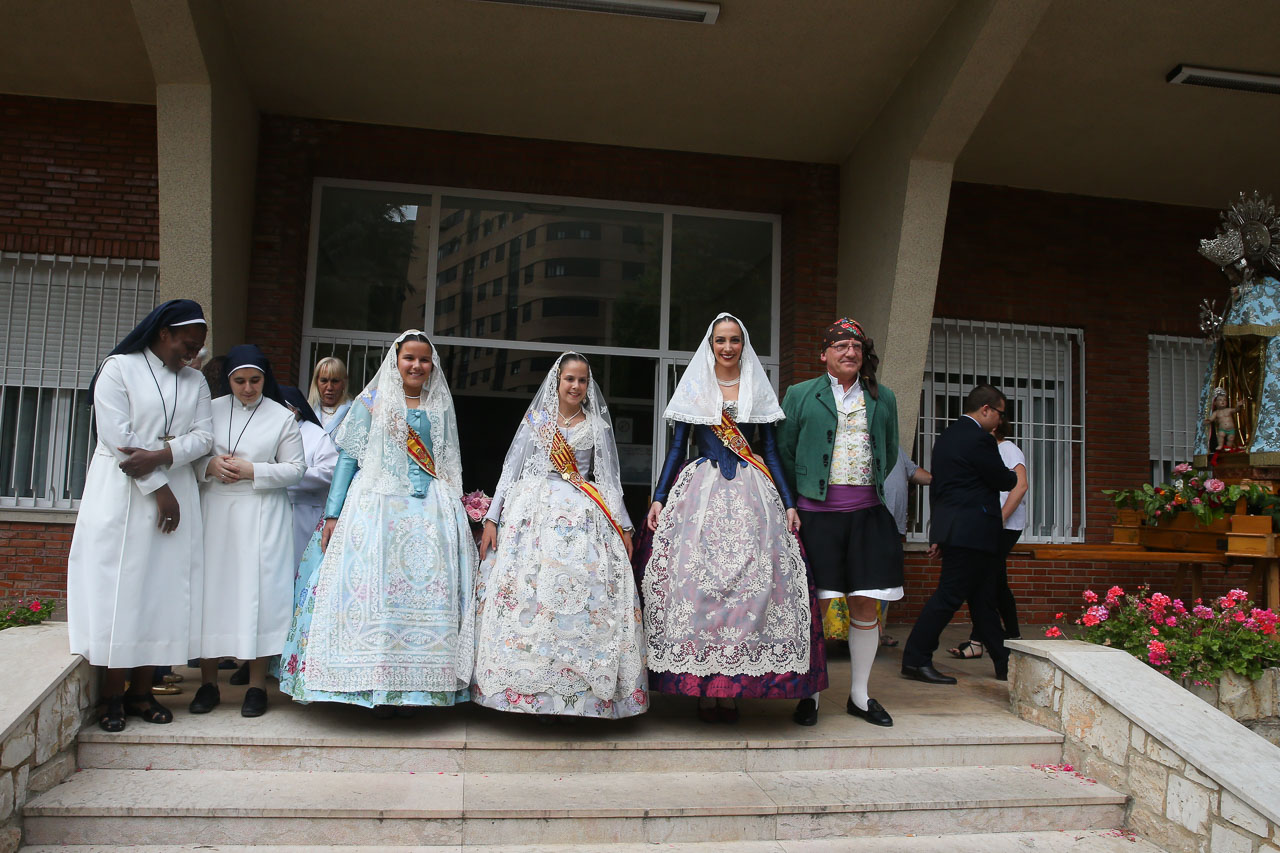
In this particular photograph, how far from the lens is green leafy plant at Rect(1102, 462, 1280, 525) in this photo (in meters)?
5.85

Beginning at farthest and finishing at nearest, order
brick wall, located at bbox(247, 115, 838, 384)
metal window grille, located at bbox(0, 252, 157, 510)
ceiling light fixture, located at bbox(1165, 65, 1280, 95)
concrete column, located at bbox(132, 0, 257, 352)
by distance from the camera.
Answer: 1. brick wall, located at bbox(247, 115, 838, 384)
2. metal window grille, located at bbox(0, 252, 157, 510)
3. ceiling light fixture, located at bbox(1165, 65, 1280, 95)
4. concrete column, located at bbox(132, 0, 257, 352)

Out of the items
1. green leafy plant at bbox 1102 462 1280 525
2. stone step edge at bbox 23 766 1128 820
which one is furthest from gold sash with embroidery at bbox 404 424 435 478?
green leafy plant at bbox 1102 462 1280 525

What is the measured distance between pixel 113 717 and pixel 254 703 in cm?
54

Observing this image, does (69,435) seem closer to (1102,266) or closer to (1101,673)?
(1101,673)

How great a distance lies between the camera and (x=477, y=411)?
7879mm

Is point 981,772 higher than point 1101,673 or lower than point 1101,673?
lower

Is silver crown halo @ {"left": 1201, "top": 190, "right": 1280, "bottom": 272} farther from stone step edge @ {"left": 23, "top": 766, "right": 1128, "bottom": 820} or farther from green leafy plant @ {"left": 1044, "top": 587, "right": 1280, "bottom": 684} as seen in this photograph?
stone step edge @ {"left": 23, "top": 766, "right": 1128, "bottom": 820}

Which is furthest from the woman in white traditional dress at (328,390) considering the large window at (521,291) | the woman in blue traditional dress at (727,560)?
the large window at (521,291)

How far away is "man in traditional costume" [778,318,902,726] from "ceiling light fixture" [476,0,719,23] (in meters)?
2.75

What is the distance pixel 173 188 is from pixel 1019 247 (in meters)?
6.86

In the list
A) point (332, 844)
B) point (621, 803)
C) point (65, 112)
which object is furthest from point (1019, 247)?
point (65, 112)

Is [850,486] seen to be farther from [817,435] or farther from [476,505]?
[476,505]

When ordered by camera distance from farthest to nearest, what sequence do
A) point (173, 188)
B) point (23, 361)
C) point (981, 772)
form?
point (23, 361) < point (173, 188) < point (981, 772)

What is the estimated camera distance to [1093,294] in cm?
849
